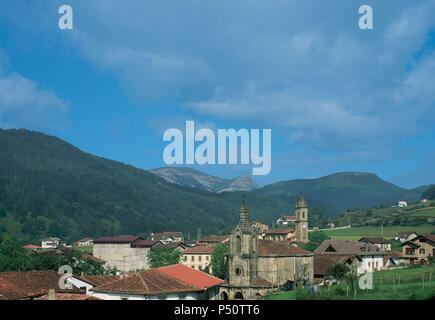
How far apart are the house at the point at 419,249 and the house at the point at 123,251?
43.6 metres

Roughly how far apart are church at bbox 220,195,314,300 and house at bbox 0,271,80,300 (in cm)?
1549

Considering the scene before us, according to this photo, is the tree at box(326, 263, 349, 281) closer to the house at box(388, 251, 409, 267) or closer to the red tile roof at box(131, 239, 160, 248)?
the house at box(388, 251, 409, 267)

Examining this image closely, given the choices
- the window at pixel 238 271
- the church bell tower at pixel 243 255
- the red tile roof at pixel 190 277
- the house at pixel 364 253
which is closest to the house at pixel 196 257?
the house at pixel 364 253

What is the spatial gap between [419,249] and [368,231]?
41.9 metres

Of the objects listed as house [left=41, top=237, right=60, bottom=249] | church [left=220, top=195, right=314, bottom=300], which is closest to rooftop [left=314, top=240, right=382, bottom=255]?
church [left=220, top=195, right=314, bottom=300]

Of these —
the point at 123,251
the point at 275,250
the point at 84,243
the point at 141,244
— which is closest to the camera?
the point at 275,250

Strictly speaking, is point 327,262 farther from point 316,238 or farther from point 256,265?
point 316,238

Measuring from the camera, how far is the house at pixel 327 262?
166 feet

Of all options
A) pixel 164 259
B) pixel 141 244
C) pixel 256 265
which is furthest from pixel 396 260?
pixel 141 244

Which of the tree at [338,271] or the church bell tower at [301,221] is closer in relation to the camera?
the tree at [338,271]

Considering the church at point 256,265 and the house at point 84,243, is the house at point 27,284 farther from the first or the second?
the house at point 84,243

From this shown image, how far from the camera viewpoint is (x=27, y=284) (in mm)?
34031

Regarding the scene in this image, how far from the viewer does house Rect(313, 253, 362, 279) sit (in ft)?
166
